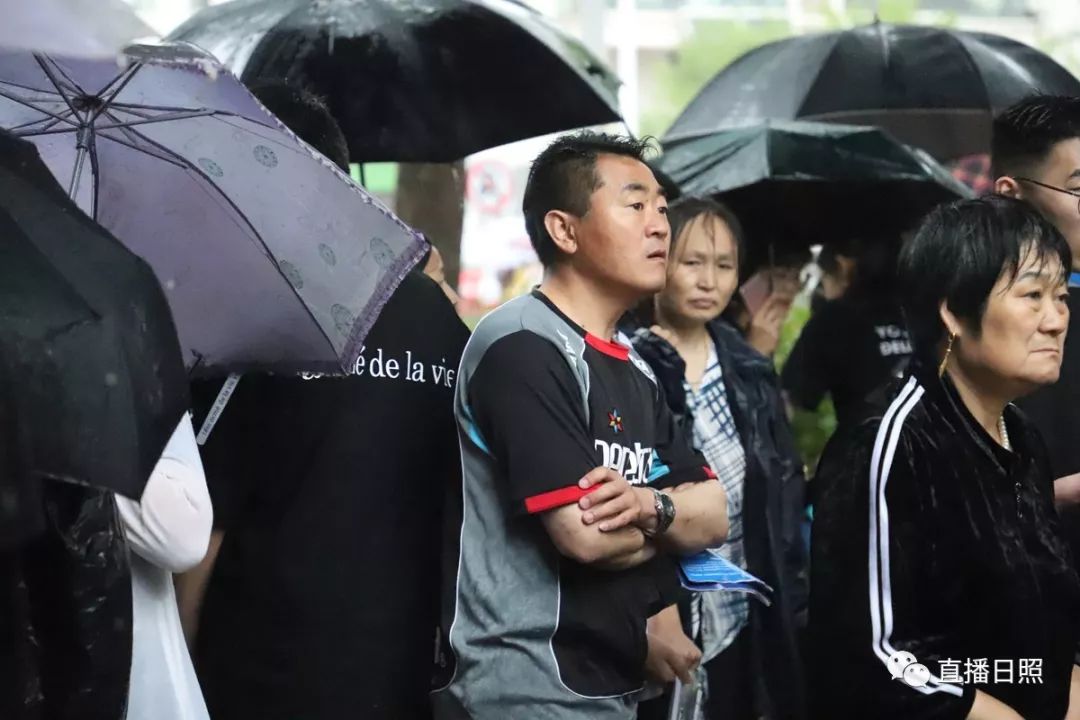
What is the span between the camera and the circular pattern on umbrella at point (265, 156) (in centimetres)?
287

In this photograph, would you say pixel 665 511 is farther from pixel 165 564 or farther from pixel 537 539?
pixel 165 564

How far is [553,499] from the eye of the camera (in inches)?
110

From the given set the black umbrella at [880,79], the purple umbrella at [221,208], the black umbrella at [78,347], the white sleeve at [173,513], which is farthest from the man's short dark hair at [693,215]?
the black umbrella at [78,347]

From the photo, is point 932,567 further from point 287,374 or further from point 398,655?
point 287,374

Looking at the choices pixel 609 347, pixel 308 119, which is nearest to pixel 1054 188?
pixel 609 347

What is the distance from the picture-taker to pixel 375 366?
322 centimetres

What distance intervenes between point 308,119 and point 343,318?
53cm

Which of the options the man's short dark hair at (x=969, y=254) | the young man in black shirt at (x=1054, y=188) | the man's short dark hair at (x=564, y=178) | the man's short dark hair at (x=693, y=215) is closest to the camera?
the man's short dark hair at (x=969, y=254)

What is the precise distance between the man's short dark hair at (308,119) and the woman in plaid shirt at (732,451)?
1.34m

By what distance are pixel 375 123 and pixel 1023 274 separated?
1.86 meters

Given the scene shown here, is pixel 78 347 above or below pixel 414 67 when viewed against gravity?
below

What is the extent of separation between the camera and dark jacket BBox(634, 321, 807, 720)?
4.29 meters

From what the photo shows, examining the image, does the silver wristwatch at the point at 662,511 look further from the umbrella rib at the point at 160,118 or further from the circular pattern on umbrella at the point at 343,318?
the umbrella rib at the point at 160,118

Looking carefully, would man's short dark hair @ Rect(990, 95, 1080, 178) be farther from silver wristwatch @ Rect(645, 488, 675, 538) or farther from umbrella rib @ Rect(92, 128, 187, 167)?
umbrella rib @ Rect(92, 128, 187, 167)
